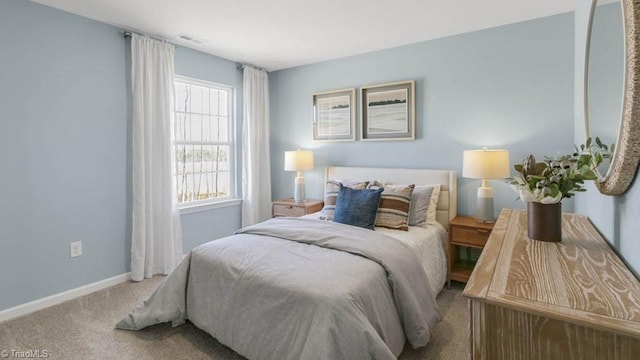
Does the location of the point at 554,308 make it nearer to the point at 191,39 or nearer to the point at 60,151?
the point at 60,151

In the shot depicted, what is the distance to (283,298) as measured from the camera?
68.6 inches

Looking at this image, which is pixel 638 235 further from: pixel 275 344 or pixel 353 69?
pixel 353 69

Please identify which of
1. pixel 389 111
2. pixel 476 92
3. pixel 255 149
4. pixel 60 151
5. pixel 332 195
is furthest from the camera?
pixel 255 149

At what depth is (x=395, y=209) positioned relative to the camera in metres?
2.94

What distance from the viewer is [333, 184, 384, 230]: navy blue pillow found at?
9.28 feet

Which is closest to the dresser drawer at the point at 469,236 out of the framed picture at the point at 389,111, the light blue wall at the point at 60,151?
the framed picture at the point at 389,111

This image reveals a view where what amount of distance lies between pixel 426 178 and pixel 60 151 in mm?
3431

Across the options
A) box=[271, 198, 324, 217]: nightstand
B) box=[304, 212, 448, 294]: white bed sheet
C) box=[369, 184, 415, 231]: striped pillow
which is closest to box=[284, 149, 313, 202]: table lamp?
box=[271, 198, 324, 217]: nightstand

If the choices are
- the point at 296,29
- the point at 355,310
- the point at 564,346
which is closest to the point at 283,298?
the point at 355,310

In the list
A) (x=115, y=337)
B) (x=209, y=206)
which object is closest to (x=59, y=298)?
(x=115, y=337)

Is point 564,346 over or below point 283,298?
over

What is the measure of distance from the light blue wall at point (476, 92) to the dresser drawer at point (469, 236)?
1.45ft

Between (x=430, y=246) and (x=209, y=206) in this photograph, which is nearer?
(x=430, y=246)

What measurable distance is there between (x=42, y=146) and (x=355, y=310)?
2856 millimetres
